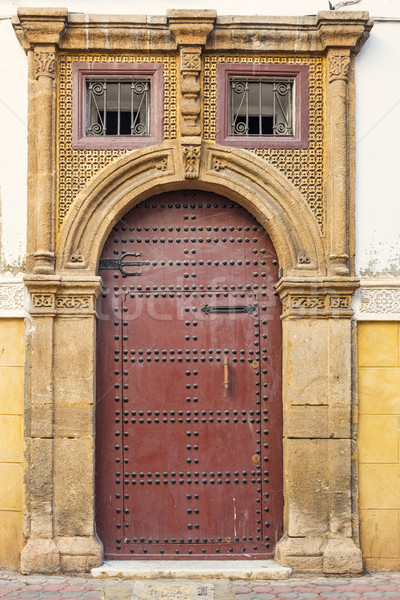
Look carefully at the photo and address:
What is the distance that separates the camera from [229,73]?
246 inches

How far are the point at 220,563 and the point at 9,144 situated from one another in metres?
3.61

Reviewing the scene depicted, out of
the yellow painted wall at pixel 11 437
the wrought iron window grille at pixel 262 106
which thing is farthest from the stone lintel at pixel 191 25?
the yellow painted wall at pixel 11 437

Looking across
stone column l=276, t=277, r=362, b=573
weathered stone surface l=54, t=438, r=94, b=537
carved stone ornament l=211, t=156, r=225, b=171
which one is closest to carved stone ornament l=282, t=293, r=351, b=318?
stone column l=276, t=277, r=362, b=573

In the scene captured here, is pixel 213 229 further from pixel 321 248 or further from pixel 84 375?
pixel 84 375

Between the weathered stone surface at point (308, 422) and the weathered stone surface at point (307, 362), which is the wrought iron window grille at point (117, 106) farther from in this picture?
the weathered stone surface at point (308, 422)

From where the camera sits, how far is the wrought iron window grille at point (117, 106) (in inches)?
246

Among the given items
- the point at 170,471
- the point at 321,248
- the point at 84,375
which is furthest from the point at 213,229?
the point at 170,471

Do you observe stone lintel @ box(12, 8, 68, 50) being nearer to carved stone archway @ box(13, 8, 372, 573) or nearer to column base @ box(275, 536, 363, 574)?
carved stone archway @ box(13, 8, 372, 573)

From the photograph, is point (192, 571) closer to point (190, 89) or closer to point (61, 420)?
point (61, 420)

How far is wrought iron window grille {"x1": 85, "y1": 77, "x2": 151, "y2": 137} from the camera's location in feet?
20.5

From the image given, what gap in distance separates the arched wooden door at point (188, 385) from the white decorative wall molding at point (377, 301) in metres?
0.65

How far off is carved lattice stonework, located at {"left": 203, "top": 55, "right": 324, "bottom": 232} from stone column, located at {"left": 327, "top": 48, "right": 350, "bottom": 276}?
88 millimetres

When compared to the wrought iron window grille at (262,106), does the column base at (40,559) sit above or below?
below

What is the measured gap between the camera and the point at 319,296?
6.08 m
